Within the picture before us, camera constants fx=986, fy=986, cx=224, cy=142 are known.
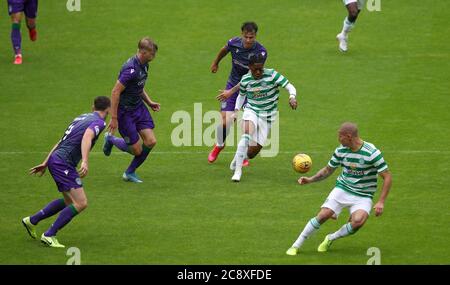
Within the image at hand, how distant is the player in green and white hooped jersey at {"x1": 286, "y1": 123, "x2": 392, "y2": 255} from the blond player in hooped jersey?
10769mm

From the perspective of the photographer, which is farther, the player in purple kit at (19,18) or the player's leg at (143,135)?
the player in purple kit at (19,18)

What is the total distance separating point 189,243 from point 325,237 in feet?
6.24

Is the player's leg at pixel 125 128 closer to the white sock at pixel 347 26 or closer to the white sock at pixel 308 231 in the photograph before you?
the white sock at pixel 308 231

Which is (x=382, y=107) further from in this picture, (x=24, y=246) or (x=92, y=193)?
(x=24, y=246)

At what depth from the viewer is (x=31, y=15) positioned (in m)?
23.4

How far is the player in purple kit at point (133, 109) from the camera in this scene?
15844mm

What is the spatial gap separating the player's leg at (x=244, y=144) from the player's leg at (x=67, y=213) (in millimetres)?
3926

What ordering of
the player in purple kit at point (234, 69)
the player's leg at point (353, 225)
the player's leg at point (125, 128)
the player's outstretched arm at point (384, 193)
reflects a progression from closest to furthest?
the player's outstretched arm at point (384, 193) < the player's leg at point (353, 225) < the player's leg at point (125, 128) < the player in purple kit at point (234, 69)

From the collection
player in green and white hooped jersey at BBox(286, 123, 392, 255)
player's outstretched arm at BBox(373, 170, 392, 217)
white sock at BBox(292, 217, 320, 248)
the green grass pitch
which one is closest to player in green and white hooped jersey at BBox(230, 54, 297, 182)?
the green grass pitch

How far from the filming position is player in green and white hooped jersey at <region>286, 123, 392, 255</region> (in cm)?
1303

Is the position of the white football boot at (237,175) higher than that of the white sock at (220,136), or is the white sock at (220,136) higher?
the white sock at (220,136)

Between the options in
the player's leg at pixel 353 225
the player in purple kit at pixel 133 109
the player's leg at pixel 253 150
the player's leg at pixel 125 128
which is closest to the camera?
the player's leg at pixel 353 225

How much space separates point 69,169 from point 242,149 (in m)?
4.00

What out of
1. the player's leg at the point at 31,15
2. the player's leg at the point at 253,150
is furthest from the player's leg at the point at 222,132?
the player's leg at the point at 31,15
